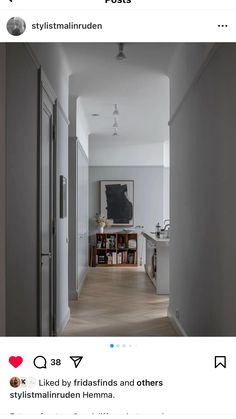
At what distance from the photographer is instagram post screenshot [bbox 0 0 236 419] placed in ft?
2.19

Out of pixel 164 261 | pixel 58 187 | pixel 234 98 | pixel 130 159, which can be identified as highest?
pixel 130 159

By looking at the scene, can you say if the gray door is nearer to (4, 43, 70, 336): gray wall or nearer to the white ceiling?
(4, 43, 70, 336): gray wall

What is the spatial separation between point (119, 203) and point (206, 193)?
6.37 m

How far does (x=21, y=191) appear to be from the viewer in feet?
6.08

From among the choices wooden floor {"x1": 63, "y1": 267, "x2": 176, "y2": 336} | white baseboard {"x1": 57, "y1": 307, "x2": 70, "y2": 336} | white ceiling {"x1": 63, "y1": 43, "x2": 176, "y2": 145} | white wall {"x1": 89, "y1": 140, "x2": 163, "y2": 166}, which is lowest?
wooden floor {"x1": 63, "y1": 267, "x2": 176, "y2": 336}

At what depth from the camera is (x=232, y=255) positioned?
5.70 ft

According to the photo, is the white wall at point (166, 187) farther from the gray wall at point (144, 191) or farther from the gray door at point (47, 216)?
the gray door at point (47, 216)
